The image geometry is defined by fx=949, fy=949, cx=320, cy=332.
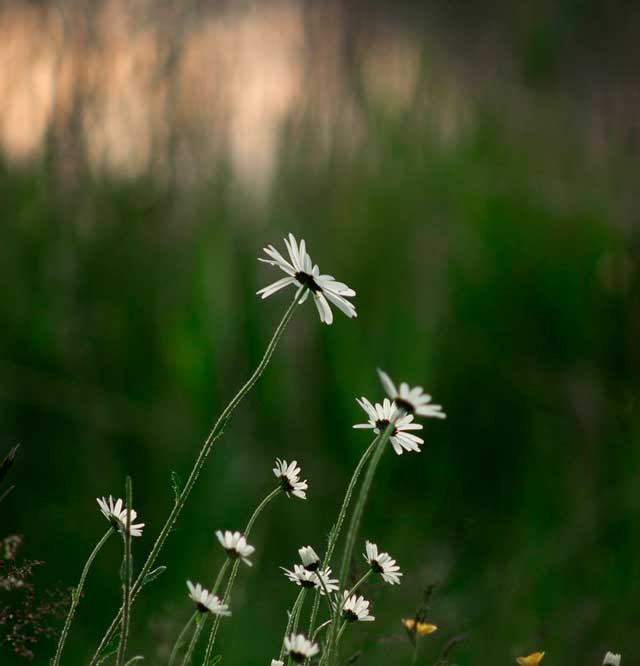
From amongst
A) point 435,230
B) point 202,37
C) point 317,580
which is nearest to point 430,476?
point 435,230

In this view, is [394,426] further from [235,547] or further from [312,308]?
[312,308]

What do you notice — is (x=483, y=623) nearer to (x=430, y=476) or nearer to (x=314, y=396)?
(x=430, y=476)

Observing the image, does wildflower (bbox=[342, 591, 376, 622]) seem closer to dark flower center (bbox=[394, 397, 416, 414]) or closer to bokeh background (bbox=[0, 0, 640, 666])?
dark flower center (bbox=[394, 397, 416, 414])

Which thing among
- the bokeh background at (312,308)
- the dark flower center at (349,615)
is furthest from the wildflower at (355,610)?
the bokeh background at (312,308)

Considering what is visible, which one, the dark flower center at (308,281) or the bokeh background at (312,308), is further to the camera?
the bokeh background at (312,308)

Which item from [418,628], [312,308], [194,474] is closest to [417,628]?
[418,628]

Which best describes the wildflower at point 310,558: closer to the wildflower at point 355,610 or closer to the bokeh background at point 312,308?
the wildflower at point 355,610
